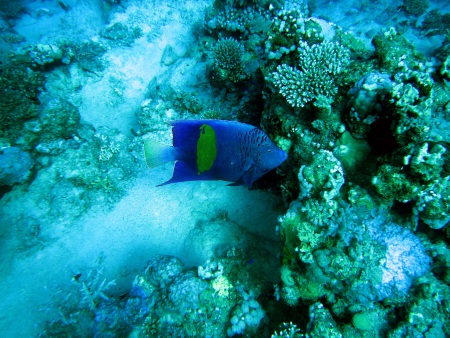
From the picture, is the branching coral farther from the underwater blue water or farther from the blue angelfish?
the blue angelfish

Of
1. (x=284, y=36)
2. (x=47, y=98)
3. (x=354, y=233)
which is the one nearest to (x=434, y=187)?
(x=354, y=233)

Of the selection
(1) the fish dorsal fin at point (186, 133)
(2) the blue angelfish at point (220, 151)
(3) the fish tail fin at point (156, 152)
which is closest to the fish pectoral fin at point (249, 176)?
(2) the blue angelfish at point (220, 151)

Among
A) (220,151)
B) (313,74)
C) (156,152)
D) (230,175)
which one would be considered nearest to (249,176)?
(230,175)

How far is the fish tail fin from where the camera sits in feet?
8.19

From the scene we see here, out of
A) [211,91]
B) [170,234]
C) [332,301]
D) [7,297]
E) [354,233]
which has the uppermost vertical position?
[211,91]

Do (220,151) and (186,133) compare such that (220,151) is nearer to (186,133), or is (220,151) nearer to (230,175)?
(230,175)

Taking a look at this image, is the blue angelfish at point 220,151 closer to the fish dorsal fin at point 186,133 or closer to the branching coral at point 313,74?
the fish dorsal fin at point 186,133

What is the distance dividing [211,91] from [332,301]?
4.19 metres

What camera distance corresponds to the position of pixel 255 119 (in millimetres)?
4488

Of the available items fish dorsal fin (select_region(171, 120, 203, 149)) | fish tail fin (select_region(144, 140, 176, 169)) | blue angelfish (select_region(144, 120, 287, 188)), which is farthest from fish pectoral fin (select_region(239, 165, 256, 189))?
fish tail fin (select_region(144, 140, 176, 169))

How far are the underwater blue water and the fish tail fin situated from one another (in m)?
0.02

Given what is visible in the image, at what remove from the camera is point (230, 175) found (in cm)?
256

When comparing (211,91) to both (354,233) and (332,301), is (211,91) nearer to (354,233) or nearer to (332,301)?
(354,233)

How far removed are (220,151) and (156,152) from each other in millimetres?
648
